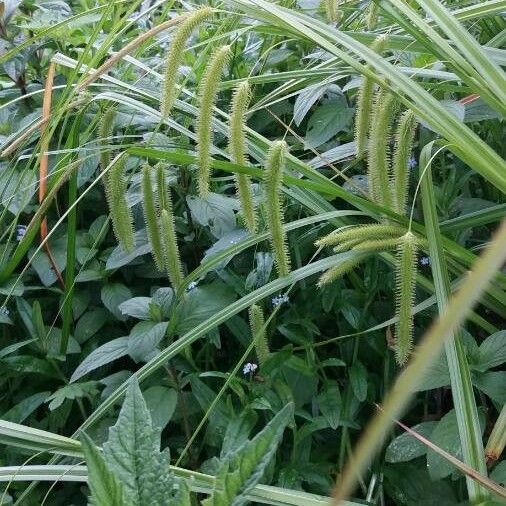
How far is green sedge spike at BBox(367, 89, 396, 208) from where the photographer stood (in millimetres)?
1082

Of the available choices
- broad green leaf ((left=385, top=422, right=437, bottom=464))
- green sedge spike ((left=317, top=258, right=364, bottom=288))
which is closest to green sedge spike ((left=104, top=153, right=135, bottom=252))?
green sedge spike ((left=317, top=258, right=364, bottom=288))

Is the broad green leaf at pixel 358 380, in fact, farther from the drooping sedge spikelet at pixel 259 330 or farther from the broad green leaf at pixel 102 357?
the broad green leaf at pixel 102 357

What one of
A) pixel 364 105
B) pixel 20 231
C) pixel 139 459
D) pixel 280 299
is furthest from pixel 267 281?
pixel 139 459

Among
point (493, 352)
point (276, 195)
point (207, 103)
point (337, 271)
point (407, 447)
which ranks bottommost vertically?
point (407, 447)

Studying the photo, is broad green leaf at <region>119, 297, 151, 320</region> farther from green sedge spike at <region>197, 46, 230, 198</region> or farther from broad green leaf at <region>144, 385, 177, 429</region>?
green sedge spike at <region>197, 46, 230, 198</region>

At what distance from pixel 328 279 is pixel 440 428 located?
9.6 inches

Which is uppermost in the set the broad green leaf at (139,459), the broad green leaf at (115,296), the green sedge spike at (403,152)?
the green sedge spike at (403,152)

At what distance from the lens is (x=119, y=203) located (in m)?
1.24

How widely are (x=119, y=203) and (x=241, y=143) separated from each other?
24 cm

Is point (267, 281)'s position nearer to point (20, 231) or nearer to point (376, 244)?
point (376, 244)

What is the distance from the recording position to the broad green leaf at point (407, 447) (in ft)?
3.70

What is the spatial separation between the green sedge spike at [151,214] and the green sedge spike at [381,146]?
32cm

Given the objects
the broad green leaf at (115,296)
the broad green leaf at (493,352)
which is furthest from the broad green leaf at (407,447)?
the broad green leaf at (115,296)

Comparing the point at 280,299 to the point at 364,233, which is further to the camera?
the point at 280,299
